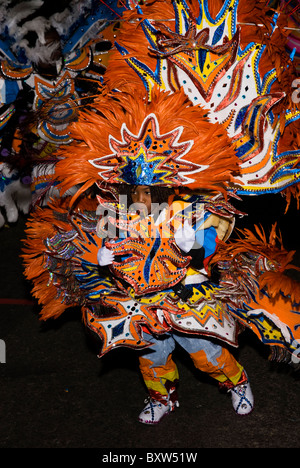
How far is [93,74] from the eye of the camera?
4.50 m

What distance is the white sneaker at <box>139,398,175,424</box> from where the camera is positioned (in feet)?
8.73

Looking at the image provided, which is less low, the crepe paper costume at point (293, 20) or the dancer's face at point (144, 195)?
the crepe paper costume at point (293, 20)

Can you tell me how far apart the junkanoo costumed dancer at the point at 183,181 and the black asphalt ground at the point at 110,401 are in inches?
11.4

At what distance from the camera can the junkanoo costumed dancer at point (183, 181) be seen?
2.12 metres

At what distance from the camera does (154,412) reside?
8.77ft

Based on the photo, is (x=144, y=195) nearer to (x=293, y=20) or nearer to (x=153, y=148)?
(x=153, y=148)

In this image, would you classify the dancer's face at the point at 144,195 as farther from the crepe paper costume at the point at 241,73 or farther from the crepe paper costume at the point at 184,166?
the crepe paper costume at the point at 241,73

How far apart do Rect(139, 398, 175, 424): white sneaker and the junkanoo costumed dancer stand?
8.9 inches

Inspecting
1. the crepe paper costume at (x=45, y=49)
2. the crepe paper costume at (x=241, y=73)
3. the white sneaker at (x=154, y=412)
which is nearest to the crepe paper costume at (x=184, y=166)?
the crepe paper costume at (x=241, y=73)

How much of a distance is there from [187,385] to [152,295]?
752 mm

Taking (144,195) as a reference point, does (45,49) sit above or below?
above

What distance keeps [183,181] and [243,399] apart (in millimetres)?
1143

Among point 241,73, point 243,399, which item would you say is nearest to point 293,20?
point 241,73

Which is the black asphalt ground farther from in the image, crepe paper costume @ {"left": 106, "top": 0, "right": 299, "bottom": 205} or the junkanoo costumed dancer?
crepe paper costume @ {"left": 106, "top": 0, "right": 299, "bottom": 205}
